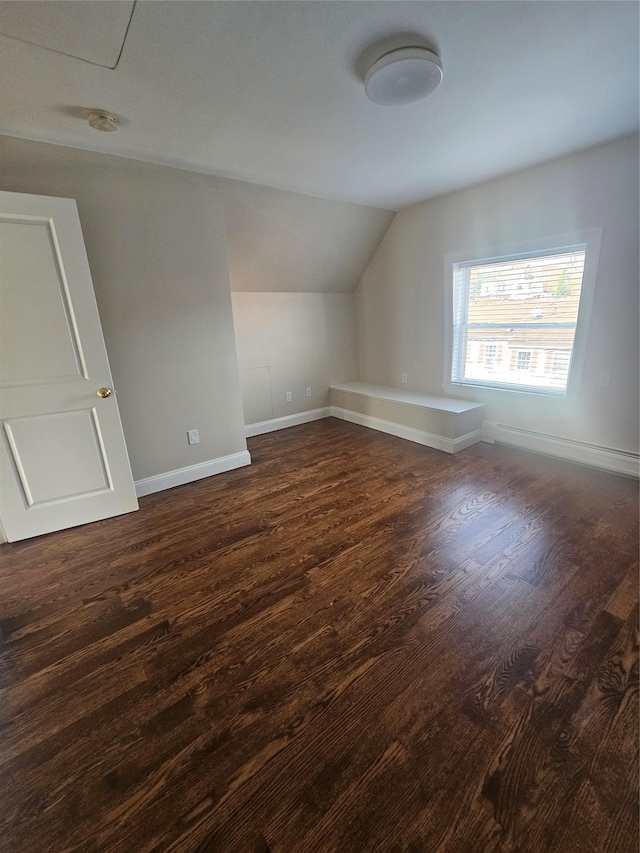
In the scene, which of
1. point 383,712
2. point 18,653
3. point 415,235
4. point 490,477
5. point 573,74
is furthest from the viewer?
point 415,235

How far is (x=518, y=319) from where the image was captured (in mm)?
3178

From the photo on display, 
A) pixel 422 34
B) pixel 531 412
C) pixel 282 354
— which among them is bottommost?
pixel 531 412

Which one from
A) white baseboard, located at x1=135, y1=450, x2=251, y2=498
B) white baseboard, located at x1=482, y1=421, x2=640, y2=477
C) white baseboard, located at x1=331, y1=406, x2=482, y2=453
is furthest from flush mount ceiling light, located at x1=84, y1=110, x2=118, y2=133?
white baseboard, located at x1=482, y1=421, x2=640, y2=477

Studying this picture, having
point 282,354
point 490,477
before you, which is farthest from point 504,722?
point 282,354

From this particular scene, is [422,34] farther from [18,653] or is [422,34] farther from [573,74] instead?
[18,653]

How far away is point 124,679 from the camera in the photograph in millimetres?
1374

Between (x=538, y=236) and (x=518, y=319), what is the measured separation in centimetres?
67

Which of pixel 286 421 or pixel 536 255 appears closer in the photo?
pixel 536 255

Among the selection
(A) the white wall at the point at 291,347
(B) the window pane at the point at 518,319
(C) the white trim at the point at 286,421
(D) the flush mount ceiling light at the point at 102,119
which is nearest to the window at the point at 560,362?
(B) the window pane at the point at 518,319

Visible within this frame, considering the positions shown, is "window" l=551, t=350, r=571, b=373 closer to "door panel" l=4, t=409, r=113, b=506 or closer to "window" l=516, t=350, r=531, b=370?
"window" l=516, t=350, r=531, b=370

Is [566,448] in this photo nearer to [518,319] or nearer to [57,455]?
[518,319]

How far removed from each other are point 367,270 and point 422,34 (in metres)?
3.05

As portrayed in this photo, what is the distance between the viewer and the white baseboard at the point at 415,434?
11.1 feet

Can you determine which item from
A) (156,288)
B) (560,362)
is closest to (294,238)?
(156,288)
